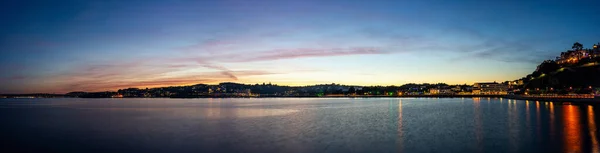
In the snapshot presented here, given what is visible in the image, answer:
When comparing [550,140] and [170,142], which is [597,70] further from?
[170,142]

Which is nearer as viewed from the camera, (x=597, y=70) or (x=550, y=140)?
(x=550, y=140)

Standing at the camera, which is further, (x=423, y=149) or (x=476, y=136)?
(x=476, y=136)

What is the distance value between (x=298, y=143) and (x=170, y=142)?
253 inches

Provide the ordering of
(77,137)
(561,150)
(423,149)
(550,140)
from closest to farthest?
(561,150)
(423,149)
(550,140)
(77,137)

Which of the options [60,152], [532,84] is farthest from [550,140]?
[532,84]

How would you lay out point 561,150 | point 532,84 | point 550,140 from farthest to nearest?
point 532,84
point 550,140
point 561,150

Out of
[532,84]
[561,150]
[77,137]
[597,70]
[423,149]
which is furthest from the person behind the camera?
[532,84]

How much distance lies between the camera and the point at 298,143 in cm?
1916

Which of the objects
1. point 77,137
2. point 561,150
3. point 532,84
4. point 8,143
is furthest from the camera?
point 532,84

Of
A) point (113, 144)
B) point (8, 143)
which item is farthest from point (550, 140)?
point (8, 143)

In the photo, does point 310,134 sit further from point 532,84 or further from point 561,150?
point 532,84

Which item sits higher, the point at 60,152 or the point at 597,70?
the point at 597,70

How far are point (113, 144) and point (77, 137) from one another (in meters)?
4.74

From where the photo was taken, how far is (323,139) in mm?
20516
